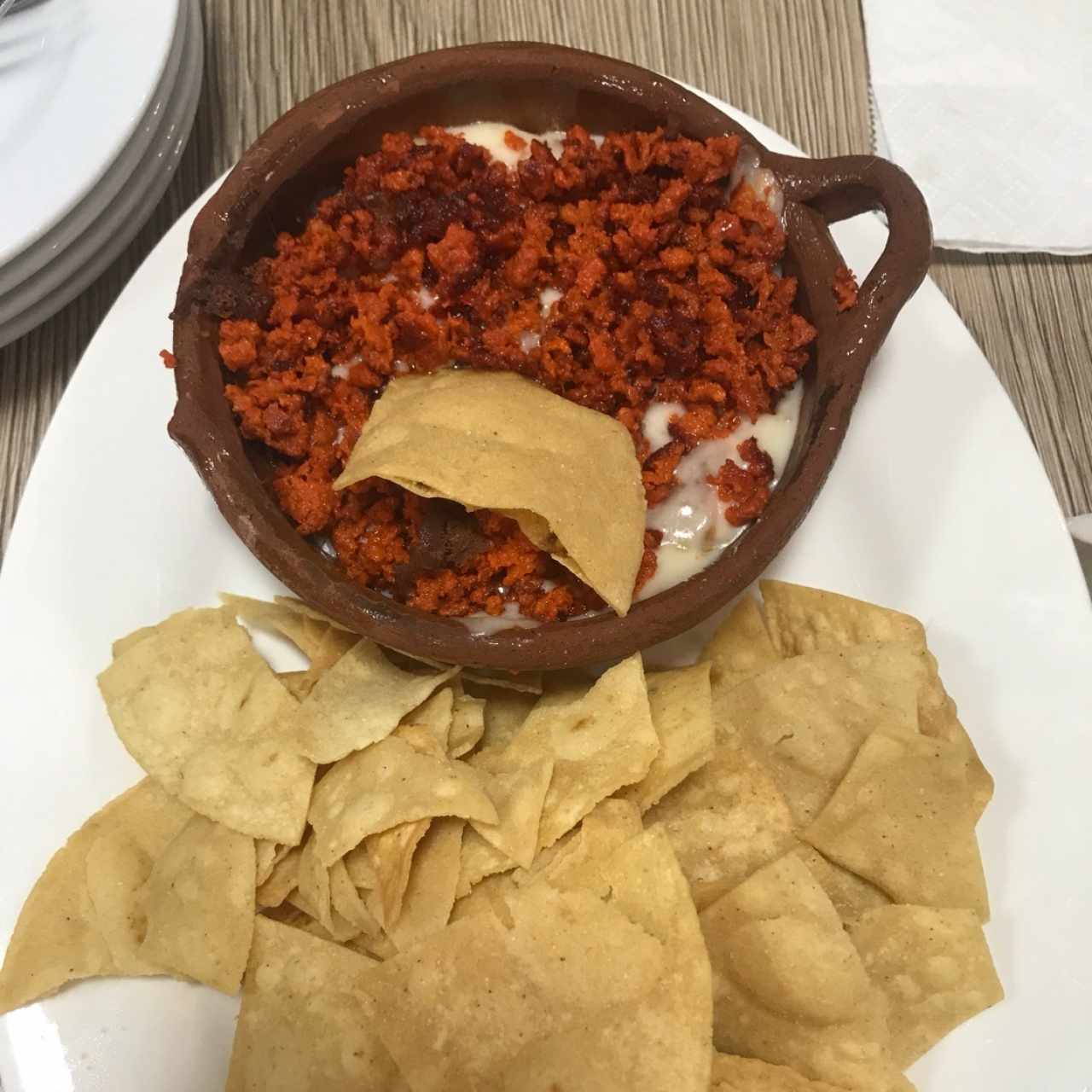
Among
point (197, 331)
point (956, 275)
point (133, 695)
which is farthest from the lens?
point (956, 275)

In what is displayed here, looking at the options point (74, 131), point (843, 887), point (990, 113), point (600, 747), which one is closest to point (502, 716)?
point (600, 747)

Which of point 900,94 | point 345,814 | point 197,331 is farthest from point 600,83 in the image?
point 345,814

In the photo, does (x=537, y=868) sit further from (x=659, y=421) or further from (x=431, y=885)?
(x=659, y=421)

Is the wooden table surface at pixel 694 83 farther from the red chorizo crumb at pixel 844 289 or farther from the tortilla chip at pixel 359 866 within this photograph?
the tortilla chip at pixel 359 866

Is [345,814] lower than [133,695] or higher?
lower

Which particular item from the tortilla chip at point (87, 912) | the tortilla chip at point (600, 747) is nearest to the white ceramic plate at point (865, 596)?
the tortilla chip at point (87, 912)

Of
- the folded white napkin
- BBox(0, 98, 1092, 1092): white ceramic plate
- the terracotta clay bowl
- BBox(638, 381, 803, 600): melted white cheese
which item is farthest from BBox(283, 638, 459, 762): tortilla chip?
the folded white napkin

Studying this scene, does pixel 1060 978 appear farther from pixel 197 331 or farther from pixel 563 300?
pixel 197 331
